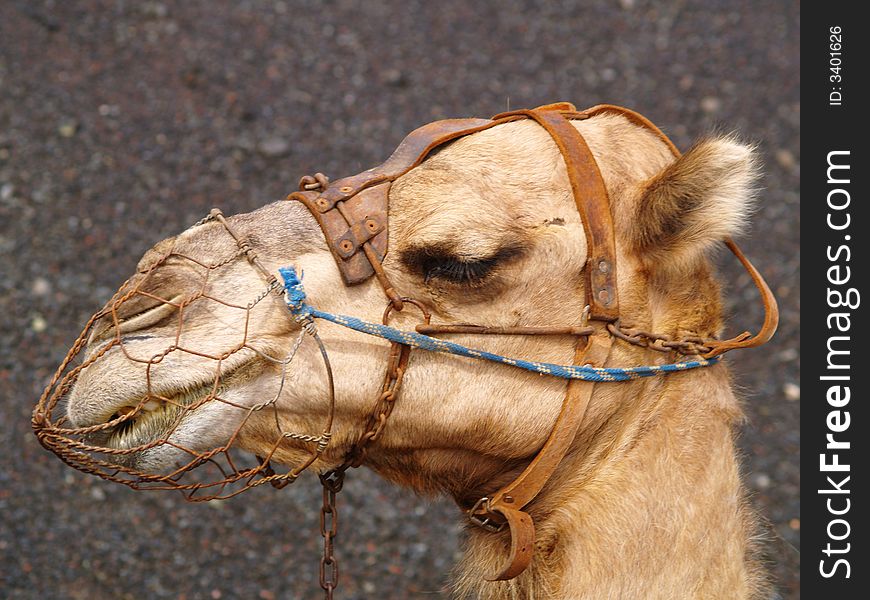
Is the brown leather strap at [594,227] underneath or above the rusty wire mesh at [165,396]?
above

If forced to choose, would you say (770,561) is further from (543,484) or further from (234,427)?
(234,427)

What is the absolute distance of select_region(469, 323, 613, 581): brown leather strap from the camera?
274cm

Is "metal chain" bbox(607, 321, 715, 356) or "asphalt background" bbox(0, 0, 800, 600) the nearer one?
"metal chain" bbox(607, 321, 715, 356)

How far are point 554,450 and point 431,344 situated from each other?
1.62 feet

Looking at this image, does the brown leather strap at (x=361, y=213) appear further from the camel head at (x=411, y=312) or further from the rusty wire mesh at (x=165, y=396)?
the rusty wire mesh at (x=165, y=396)

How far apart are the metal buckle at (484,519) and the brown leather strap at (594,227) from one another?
0.68 m

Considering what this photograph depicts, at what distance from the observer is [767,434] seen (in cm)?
597

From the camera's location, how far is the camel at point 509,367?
2627 mm

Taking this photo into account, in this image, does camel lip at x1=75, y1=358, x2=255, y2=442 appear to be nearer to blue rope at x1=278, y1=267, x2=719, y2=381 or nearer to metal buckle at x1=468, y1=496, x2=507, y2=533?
blue rope at x1=278, y1=267, x2=719, y2=381

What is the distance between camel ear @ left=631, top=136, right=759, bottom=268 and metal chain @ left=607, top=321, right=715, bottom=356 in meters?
0.22

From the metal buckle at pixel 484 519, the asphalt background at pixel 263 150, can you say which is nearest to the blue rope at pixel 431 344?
the metal buckle at pixel 484 519

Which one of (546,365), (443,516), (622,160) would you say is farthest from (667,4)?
(546,365)

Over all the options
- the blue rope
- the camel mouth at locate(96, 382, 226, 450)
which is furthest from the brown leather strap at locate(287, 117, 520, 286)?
the camel mouth at locate(96, 382, 226, 450)

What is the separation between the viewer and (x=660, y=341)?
281 cm
